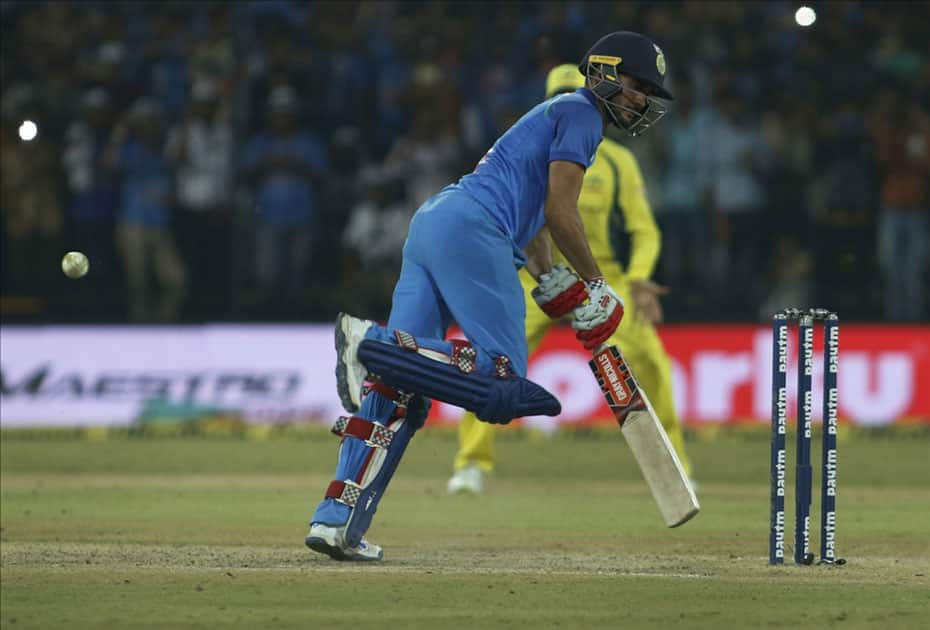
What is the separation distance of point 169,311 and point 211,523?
6.68m

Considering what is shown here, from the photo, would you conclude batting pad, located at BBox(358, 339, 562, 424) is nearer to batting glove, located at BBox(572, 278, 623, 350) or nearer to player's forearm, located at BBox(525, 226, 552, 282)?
batting glove, located at BBox(572, 278, 623, 350)

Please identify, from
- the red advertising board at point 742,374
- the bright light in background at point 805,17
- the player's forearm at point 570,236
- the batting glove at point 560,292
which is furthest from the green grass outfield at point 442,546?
the bright light in background at point 805,17

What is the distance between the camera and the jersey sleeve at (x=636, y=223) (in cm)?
1134

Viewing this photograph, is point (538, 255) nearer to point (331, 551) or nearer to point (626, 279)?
point (331, 551)

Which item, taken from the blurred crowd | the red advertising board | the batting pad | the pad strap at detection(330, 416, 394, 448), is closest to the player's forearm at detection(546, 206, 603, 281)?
the batting pad

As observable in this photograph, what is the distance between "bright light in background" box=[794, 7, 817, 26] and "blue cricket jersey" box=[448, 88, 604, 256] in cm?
937

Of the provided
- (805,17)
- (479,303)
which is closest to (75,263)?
(479,303)

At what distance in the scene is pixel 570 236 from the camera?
7.56 metres

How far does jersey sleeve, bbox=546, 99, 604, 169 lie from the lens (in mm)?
7621

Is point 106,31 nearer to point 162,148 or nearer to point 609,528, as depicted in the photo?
point 162,148

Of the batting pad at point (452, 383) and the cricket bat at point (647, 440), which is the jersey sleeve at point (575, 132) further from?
the batting pad at point (452, 383)

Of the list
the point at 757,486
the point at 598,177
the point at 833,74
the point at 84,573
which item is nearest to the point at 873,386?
the point at 833,74

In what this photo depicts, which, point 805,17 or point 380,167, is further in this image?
point 805,17

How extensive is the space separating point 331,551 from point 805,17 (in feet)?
34.3
